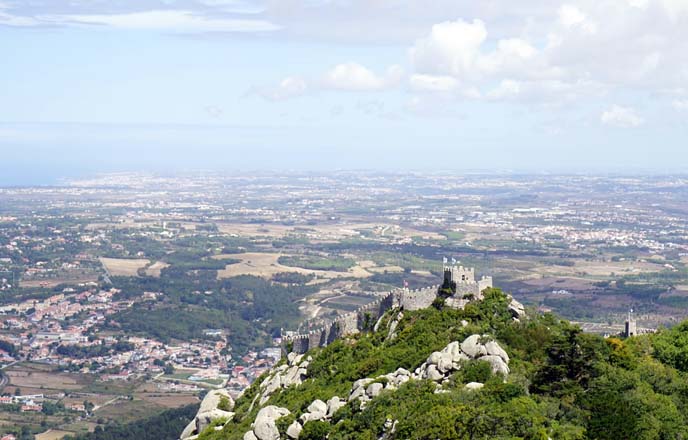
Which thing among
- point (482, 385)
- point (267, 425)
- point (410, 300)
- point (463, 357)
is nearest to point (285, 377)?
point (410, 300)

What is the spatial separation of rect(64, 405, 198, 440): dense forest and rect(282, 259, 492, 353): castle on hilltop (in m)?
31.7

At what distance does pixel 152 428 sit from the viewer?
82625mm

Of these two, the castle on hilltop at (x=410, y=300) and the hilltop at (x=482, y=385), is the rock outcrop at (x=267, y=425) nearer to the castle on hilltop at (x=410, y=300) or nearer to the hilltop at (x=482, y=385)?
the hilltop at (x=482, y=385)

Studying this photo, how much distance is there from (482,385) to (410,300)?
499 inches

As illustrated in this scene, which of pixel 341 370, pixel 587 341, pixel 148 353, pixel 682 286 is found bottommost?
pixel 148 353

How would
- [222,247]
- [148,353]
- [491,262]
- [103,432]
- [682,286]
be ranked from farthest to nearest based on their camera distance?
[222,247] < [491,262] < [682,286] < [148,353] < [103,432]

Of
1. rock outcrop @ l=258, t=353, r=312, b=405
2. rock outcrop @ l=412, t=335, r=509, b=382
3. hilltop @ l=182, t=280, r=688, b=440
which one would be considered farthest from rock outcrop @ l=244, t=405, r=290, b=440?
rock outcrop @ l=258, t=353, r=312, b=405

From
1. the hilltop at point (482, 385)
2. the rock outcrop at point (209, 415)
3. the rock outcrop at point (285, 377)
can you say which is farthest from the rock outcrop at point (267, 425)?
the rock outcrop at point (209, 415)

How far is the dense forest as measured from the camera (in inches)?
3167

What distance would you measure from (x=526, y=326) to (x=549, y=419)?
9.35m

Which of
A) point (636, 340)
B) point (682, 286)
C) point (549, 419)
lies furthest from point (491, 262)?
point (549, 419)

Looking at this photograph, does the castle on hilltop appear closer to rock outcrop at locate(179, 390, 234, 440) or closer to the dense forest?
rock outcrop at locate(179, 390, 234, 440)

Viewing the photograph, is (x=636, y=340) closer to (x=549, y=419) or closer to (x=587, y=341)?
(x=587, y=341)

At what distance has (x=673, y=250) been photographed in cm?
18038
